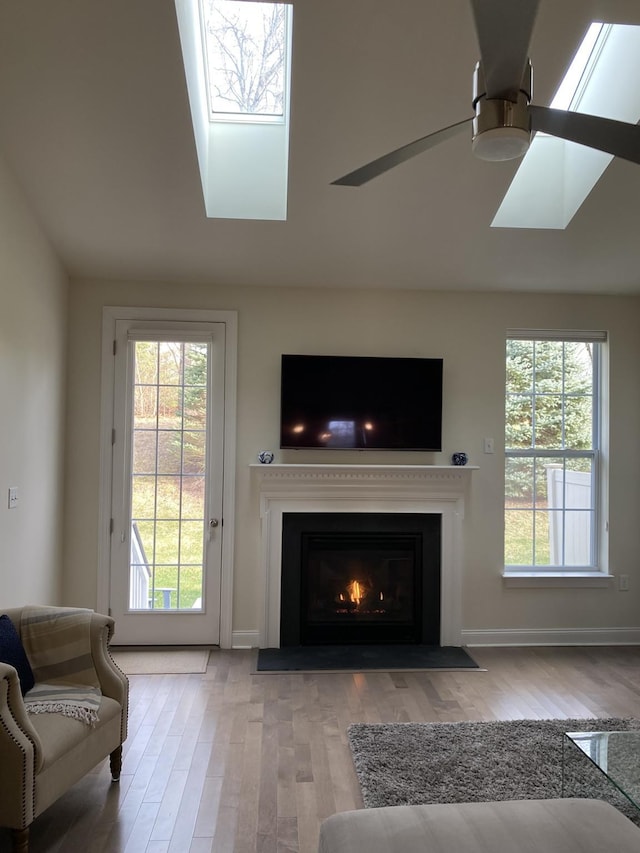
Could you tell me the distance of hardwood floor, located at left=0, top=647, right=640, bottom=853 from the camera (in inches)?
92.3

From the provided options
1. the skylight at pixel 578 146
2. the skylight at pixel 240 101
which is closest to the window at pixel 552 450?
the skylight at pixel 578 146

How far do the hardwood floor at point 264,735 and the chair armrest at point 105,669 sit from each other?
0.35 m

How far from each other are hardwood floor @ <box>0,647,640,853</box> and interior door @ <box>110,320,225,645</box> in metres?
0.49

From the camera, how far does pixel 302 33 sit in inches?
102

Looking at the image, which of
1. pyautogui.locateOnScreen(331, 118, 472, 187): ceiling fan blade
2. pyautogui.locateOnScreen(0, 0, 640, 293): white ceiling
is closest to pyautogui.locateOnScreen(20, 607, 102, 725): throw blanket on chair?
pyautogui.locateOnScreen(331, 118, 472, 187): ceiling fan blade

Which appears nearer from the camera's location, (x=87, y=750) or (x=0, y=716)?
(x=0, y=716)

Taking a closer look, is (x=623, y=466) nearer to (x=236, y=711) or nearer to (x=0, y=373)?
(x=236, y=711)

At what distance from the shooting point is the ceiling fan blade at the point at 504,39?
1.13 m

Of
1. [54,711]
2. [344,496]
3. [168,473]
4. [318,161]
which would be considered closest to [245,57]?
[318,161]

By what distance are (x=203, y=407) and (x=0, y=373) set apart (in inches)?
59.9

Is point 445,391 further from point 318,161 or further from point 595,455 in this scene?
Result: point 318,161

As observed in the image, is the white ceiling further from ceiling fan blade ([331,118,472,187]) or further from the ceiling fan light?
the ceiling fan light

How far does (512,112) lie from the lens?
4.51ft

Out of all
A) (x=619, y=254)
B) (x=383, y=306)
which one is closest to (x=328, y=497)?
(x=383, y=306)
